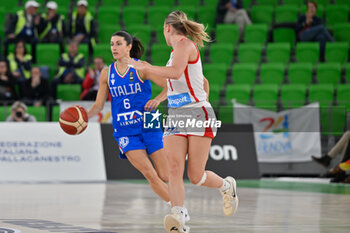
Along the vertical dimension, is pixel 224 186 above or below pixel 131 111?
below

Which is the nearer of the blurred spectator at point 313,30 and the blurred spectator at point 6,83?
the blurred spectator at point 6,83

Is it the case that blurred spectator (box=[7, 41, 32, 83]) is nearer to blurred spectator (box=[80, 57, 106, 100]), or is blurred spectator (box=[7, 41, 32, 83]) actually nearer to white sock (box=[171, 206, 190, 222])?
blurred spectator (box=[80, 57, 106, 100])

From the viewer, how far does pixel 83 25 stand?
19.9 m

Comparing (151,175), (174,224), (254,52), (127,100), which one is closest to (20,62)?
(254,52)

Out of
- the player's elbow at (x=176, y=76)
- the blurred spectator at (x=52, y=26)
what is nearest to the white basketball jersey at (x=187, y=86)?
the player's elbow at (x=176, y=76)

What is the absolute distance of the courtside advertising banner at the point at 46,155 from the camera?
587 inches

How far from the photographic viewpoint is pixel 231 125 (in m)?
16.2

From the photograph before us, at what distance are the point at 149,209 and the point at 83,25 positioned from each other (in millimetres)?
11176

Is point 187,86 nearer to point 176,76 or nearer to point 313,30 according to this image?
point 176,76

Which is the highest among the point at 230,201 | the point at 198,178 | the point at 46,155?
the point at 198,178

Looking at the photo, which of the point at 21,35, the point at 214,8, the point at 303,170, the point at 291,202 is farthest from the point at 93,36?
the point at 291,202

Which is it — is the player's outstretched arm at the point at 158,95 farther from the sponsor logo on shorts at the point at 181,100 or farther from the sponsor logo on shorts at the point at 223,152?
the sponsor logo on shorts at the point at 223,152

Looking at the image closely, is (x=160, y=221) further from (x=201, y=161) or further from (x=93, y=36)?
(x=93, y=36)

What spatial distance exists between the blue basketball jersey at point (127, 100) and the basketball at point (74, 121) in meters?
0.34
